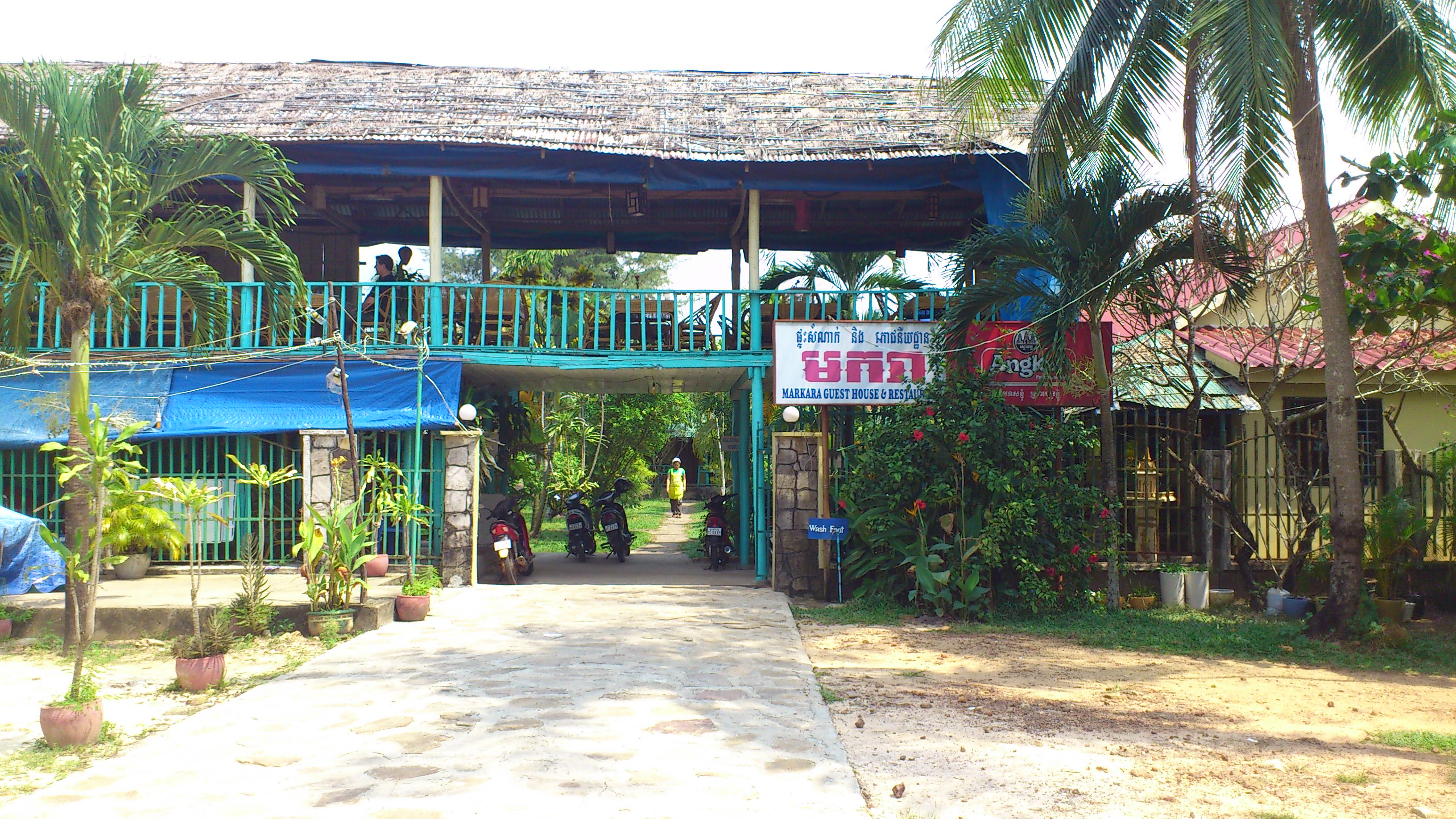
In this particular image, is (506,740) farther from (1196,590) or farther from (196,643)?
(1196,590)

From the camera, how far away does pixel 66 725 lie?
480 centimetres

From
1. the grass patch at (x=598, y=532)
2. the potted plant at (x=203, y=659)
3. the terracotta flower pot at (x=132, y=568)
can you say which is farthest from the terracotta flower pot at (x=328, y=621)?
the grass patch at (x=598, y=532)

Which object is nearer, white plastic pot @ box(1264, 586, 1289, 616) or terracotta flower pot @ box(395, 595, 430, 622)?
terracotta flower pot @ box(395, 595, 430, 622)

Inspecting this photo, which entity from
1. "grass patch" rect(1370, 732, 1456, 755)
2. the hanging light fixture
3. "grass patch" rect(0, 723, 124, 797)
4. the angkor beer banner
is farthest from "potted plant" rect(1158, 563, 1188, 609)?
"grass patch" rect(0, 723, 124, 797)

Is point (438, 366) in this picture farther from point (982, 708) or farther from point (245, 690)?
point (982, 708)

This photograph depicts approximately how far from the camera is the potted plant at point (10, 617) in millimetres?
7719

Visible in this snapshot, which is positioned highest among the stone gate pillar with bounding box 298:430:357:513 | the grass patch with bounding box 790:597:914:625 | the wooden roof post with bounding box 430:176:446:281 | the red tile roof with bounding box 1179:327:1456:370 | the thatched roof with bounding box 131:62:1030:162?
the thatched roof with bounding box 131:62:1030:162

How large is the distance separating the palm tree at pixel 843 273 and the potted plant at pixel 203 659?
32.5 ft

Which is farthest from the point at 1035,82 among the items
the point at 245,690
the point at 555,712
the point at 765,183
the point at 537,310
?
the point at 245,690

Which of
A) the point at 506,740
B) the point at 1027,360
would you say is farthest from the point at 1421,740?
the point at 1027,360

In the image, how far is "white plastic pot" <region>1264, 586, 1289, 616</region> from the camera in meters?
9.09

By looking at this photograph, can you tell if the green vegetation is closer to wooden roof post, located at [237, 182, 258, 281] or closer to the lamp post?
the lamp post

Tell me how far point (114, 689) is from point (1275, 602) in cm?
952

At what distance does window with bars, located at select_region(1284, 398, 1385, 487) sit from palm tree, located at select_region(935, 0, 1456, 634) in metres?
3.10
